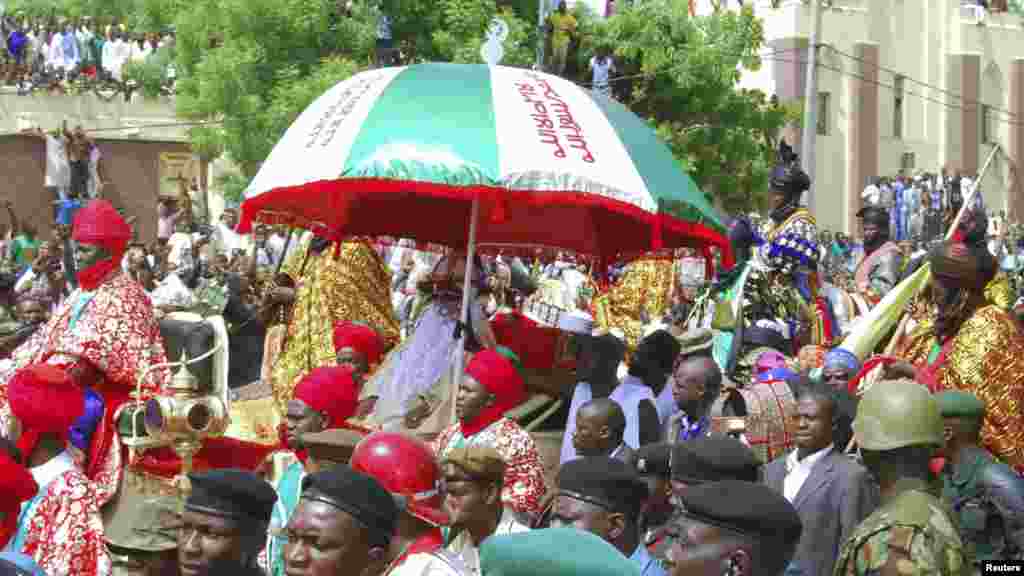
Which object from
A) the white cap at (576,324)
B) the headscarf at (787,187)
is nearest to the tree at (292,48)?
the headscarf at (787,187)

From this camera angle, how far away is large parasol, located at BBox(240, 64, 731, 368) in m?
9.26

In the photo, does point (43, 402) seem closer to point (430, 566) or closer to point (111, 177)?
point (430, 566)

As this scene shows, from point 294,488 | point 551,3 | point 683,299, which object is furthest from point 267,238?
point 294,488

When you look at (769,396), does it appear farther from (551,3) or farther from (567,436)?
(551,3)

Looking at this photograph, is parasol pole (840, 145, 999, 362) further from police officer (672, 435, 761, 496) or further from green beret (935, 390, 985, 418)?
police officer (672, 435, 761, 496)

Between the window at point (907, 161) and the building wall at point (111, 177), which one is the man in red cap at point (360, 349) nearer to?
the building wall at point (111, 177)

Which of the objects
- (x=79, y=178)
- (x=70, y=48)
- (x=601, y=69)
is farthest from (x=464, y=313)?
(x=70, y=48)

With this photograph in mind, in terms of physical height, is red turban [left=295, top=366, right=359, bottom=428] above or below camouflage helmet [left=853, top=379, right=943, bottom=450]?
below

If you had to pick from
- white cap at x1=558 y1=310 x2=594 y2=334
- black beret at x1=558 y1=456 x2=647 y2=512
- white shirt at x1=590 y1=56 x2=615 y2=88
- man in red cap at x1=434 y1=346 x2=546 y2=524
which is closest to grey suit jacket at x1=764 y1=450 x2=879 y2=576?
black beret at x1=558 y1=456 x2=647 y2=512

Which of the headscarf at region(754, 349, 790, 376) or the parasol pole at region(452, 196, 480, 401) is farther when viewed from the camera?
the parasol pole at region(452, 196, 480, 401)

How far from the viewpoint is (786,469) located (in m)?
7.48

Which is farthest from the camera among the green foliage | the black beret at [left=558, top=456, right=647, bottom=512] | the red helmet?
the green foliage

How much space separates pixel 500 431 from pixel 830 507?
60.2 inches

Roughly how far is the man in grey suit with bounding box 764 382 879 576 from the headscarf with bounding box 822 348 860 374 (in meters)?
1.67
